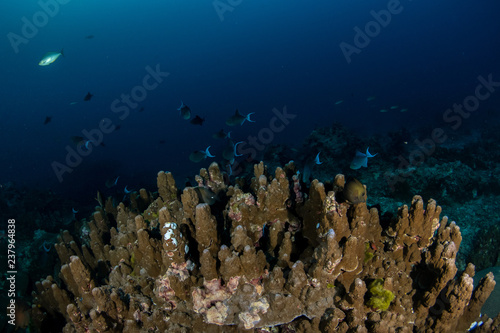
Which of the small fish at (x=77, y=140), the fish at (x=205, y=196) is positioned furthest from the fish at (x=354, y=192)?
the small fish at (x=77, y=140)

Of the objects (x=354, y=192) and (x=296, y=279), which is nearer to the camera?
(x=296, y=279)

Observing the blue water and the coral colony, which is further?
the blue water

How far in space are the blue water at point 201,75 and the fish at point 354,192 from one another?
2013 centimetres

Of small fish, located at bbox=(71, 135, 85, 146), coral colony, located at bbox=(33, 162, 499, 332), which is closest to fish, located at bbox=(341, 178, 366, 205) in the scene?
coral colony, located at bbox=(33, 162, 499, 332)

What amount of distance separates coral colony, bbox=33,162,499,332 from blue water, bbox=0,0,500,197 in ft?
60.8

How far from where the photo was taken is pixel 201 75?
11275cm

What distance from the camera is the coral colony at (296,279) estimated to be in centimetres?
256

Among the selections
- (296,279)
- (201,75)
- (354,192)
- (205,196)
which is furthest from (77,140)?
(201,75)

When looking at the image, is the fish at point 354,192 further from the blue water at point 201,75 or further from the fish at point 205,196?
the blue water at point 201,75

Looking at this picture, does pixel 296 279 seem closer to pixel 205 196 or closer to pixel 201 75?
pixel 205 196

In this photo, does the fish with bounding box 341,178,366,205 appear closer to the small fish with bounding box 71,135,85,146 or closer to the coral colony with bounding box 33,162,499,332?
the coral colony with bounding box 33,162,499,332

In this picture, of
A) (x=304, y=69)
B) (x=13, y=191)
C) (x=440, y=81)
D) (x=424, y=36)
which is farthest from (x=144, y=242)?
(x=424, y=36)

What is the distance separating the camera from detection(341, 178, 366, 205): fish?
A: 275cm

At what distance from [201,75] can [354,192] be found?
119 meters
